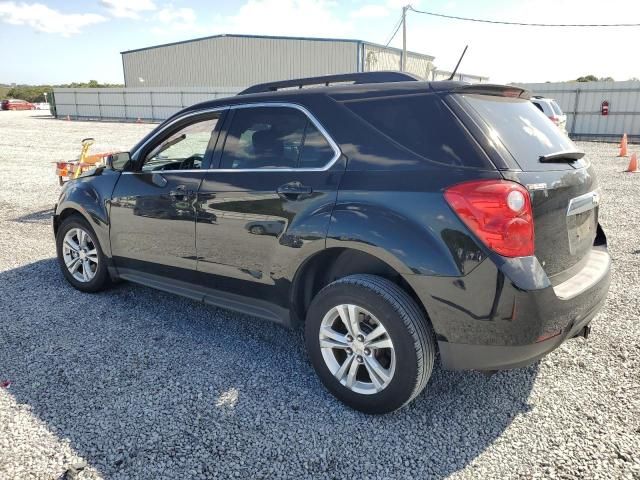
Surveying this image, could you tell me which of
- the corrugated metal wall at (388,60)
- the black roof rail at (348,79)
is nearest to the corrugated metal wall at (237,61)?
the corrugated metal wall at (388,60)

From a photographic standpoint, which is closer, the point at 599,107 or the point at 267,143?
the point at 267,143

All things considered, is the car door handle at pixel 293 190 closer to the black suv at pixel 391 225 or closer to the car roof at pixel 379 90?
the black suv at pixel 391 225

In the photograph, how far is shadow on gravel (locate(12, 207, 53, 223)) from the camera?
762 cm

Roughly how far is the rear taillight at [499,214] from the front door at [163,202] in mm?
1990

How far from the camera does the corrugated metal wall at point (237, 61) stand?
36594 mm

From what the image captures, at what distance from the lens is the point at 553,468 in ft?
7.75

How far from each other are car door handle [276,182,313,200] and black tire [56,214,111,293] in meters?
2.24

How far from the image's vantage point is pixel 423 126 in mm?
2627

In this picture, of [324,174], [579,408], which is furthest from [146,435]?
[579,408]

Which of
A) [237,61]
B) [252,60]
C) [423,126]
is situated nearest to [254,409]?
[423,126]

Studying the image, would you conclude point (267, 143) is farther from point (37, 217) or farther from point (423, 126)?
point (37, 217)

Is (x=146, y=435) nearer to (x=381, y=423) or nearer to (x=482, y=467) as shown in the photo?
(x=381, y=423)

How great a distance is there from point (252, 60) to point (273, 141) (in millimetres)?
39301

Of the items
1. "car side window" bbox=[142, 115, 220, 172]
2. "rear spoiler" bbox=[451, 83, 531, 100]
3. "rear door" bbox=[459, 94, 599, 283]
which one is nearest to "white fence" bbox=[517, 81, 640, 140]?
"rear spoiler" bbox=[451, 83, 531, 100]
